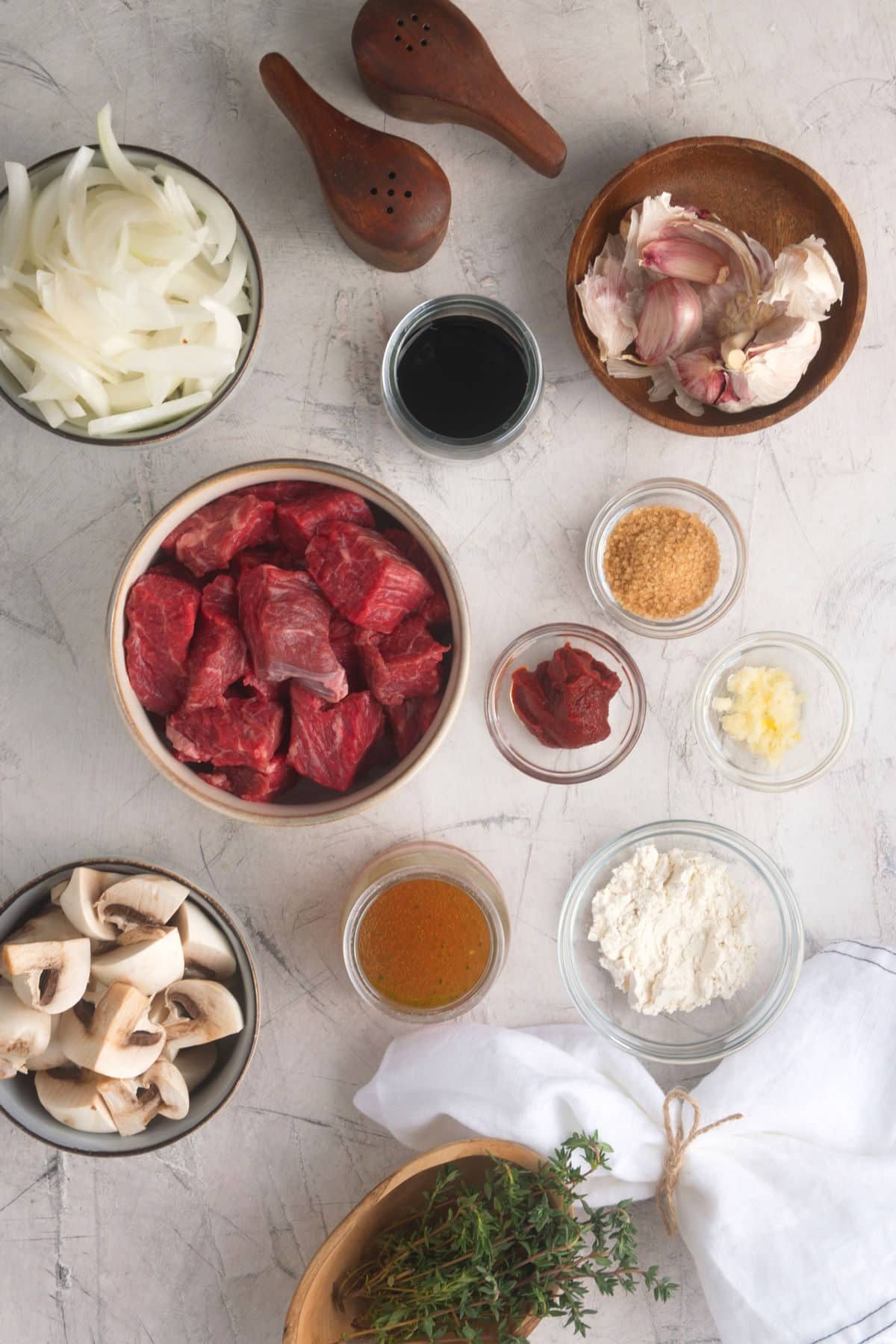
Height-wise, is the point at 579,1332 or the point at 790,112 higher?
the point at 790,112

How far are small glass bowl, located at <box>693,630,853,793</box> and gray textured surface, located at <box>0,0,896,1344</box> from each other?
34 mm

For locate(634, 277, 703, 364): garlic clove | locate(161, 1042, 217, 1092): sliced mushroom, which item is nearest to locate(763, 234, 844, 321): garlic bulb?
locate(634, 277, 703, 364): garlic clove

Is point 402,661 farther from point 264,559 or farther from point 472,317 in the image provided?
point 472,317

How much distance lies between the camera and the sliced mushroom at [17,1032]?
5.04ft

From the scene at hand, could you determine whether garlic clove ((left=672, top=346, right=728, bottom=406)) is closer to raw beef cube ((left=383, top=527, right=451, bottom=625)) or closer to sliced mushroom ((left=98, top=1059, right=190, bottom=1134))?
raw beef cube ((left=383, top=527, right=451, bottom=625))

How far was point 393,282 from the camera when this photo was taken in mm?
1771

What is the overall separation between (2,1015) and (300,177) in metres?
1.43

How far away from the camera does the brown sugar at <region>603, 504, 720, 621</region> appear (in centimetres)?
172

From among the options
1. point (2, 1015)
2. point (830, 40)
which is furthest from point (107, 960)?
point (830, 40)

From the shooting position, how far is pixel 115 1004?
1.52m

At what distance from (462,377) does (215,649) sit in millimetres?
610

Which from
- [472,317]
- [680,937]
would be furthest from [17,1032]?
[472,317]

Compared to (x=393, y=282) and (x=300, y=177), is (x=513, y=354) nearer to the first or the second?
(x=393, y=282)

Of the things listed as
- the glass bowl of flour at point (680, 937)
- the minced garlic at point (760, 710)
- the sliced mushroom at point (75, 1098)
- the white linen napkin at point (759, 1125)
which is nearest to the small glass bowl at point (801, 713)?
the minced garlic at point (760, 710)
